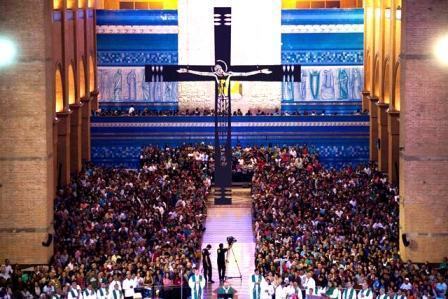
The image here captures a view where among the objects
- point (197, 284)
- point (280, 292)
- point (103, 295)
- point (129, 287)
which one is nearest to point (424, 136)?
point (280, 292)

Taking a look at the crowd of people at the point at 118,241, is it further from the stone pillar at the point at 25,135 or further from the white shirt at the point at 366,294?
the white shirt at the point at 366,294

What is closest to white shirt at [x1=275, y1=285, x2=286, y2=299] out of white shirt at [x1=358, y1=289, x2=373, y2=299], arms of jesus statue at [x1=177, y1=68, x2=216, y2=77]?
white shirt at [x1=358, y1=289, x2=373, y2=299]

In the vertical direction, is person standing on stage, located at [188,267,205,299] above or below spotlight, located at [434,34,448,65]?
below

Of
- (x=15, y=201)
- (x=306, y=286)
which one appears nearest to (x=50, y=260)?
(x=15, y=201)

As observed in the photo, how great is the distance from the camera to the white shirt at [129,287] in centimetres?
3738

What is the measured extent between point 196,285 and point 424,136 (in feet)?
28.7

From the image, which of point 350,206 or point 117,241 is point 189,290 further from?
point 350,206

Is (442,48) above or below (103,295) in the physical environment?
above

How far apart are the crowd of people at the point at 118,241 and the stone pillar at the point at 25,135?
1.20 meters

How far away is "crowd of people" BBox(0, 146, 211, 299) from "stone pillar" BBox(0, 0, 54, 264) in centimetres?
120

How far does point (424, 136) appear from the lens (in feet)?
134

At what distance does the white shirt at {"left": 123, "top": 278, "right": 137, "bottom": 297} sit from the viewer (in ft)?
123

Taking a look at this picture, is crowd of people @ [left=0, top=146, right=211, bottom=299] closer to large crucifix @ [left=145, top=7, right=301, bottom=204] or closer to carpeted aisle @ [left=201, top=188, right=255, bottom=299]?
carpeted aisle @ [left=201, top=188, right=255, bottom=299]

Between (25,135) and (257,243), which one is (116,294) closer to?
(25,135)
